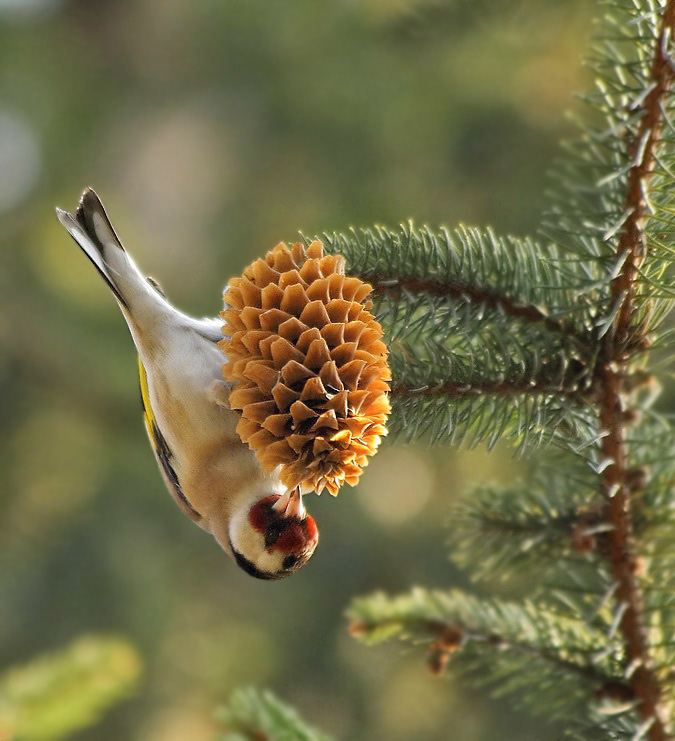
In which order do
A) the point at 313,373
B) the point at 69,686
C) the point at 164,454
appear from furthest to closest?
the point at 164,454
the point at 69,686
the point at 313,373

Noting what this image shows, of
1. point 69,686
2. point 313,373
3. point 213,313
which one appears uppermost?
point 213,313

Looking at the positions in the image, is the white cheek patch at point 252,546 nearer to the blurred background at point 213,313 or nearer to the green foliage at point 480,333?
the green foliage at point 480,333

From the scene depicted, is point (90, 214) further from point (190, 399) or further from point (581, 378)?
point (581, 378)

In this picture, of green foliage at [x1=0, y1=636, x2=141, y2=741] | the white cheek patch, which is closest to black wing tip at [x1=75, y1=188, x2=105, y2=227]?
the white cheek patch

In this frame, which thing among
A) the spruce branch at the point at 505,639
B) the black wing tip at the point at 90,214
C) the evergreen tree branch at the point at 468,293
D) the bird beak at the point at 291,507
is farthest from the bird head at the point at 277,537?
the black wing tip at the point at 90,214

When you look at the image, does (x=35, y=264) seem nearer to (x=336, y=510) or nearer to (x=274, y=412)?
(x=336, y=510)

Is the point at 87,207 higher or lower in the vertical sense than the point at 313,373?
higher

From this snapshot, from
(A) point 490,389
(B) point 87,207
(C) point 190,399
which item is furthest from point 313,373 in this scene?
(B) point 87,207
